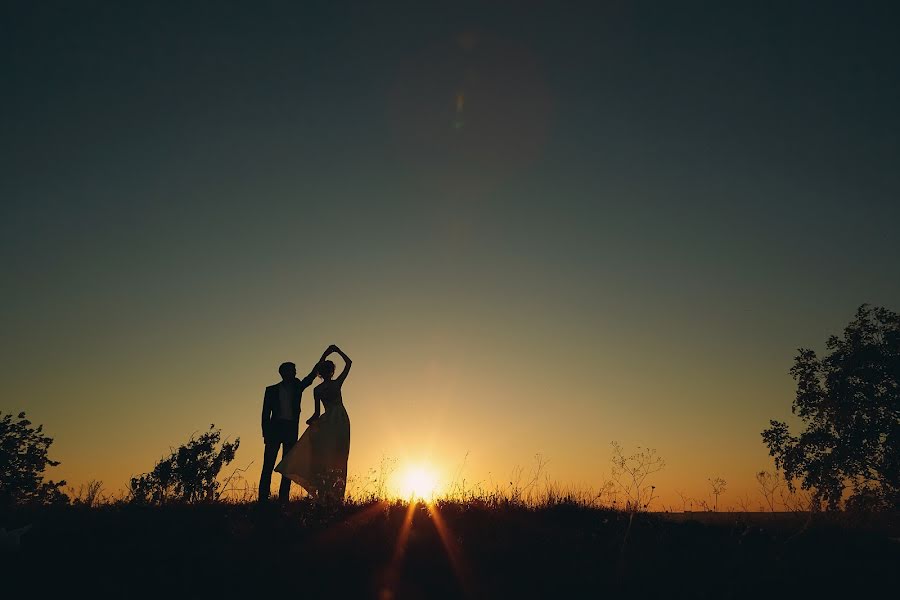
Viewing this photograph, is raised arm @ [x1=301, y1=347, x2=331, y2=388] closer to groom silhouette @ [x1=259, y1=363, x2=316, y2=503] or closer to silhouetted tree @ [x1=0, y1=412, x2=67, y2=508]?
groom silhouette @ [x1=259, y1=363, x2=316, y2=503]

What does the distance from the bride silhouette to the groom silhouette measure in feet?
0.73

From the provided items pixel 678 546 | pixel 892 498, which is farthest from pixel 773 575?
pixel 892 498

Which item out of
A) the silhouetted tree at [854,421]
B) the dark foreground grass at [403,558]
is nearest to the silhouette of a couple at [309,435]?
the dark foreground grass at [403,558]

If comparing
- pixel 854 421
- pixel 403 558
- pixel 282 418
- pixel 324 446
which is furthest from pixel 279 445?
pixel 854 421

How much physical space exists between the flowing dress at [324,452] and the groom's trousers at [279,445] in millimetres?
143

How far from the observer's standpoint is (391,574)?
533 centimetres

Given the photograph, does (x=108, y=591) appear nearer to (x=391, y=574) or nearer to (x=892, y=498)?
(x=391, y=574)

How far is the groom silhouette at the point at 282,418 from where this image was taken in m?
9.51

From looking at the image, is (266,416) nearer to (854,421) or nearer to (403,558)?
(403,558)

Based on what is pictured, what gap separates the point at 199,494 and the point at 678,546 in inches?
317

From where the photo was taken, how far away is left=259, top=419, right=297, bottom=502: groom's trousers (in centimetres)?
931

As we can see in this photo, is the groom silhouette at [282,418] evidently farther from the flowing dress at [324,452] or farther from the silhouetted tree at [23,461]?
the silhouetted tree at [23,461]

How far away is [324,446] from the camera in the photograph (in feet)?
33.8

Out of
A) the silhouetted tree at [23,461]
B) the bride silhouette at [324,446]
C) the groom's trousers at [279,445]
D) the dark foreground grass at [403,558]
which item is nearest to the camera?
the dark foreground grass at [403,558]
